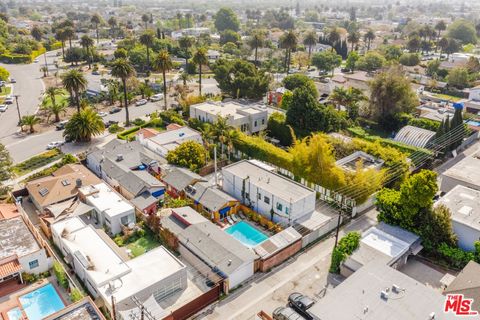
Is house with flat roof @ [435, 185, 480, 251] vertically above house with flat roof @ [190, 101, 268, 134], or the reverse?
house with flat roof @ [190, 101, 268, 134]

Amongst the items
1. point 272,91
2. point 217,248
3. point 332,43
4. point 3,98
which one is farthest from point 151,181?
point 332,43

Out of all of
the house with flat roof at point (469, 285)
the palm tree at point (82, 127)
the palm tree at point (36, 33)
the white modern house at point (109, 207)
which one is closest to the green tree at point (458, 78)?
the house with flat roof at point (469, 285)

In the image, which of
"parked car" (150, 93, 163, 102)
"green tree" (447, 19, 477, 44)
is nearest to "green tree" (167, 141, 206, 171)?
"parked car" (150, 93, 163, 102)

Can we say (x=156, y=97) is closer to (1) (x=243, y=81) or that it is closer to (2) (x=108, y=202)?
(1) (x=243, y=81)

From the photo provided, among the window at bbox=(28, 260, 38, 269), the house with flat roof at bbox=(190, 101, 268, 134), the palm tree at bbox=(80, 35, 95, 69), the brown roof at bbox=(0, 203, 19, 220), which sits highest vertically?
the palm tree at bbox=(80, 35, 95, 69)

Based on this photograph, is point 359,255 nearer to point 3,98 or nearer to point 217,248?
point 217,248

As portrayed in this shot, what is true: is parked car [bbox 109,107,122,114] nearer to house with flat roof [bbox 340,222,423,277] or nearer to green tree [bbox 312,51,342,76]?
house with flat roof [bbox 340,222,423,277]

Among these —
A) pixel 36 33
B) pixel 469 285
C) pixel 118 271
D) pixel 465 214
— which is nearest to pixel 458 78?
pixel 465 214

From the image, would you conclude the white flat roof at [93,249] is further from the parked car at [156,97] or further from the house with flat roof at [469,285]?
the parked car at [156,97]
